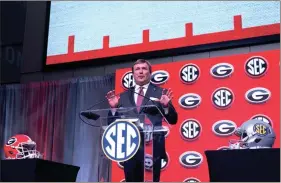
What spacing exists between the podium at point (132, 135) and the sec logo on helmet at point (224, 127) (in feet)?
6.78

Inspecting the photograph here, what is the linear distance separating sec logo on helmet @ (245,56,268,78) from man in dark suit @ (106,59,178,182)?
77.6 inches

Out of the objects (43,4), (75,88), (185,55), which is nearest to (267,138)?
(185,55)

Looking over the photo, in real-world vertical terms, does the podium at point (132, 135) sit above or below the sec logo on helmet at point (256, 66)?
below

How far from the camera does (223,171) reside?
2.29 metres

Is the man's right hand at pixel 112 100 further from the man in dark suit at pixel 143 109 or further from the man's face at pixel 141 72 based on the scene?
the man's face at pixel 141 72

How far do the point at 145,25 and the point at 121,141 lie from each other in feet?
10.5

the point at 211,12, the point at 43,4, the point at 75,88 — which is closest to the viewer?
the point at 211,12

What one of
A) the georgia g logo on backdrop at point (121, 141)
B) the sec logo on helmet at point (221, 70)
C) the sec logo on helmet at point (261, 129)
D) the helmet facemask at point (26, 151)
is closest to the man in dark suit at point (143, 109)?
the georgia g logo on backdrop at point (121, 141)

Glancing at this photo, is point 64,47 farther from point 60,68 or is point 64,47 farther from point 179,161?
point 179,161

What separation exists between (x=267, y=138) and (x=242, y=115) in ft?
7.30

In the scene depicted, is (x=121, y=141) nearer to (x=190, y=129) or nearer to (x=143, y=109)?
(x=143, y=109)

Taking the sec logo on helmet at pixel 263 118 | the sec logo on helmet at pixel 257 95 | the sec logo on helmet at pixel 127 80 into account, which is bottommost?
the sec logo on helmet at pixel 263 118

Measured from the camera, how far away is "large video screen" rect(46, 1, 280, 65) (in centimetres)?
503

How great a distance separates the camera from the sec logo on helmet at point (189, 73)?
203 inches
